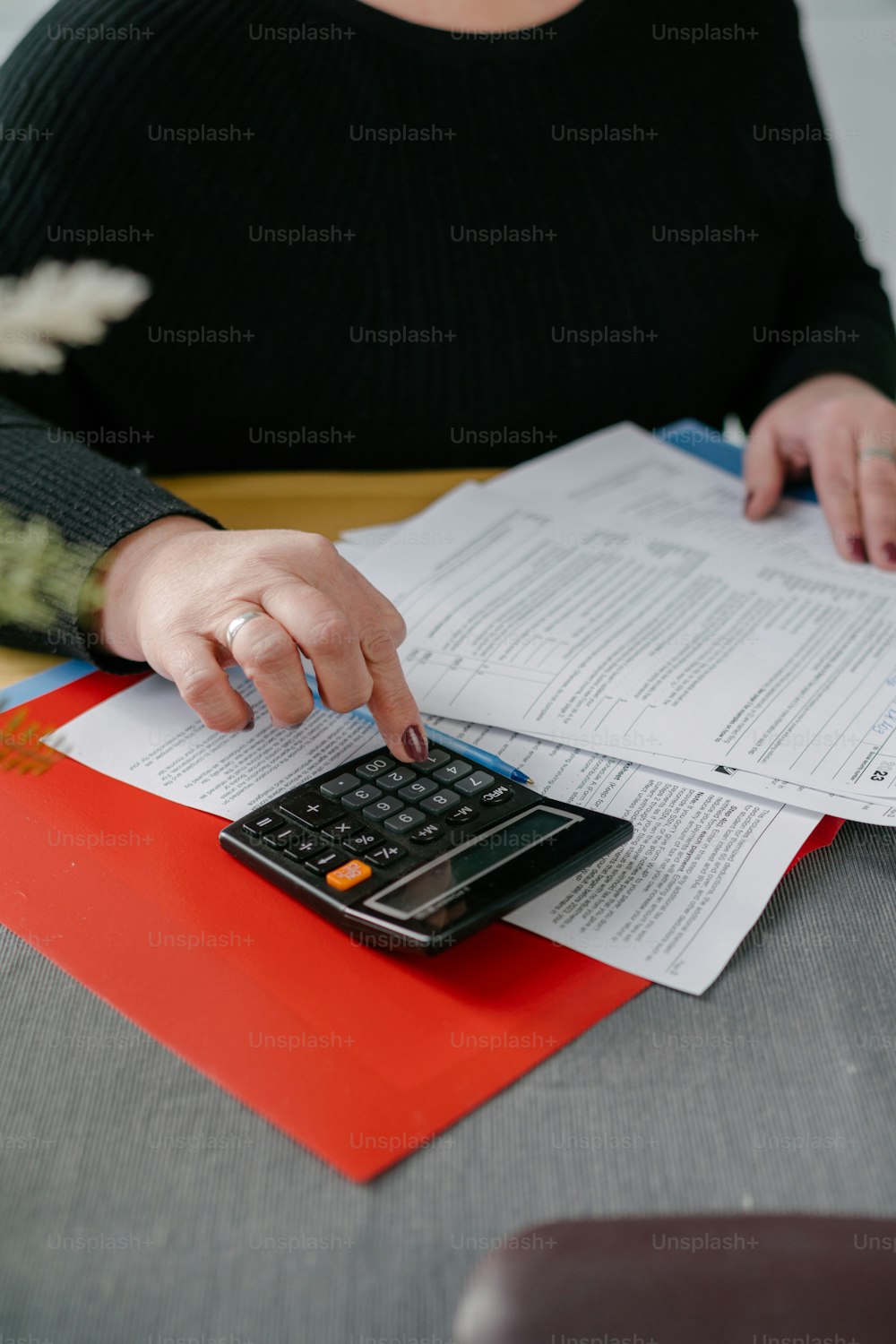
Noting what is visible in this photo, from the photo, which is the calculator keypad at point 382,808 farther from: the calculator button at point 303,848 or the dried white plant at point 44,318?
the dried white plant at point 44,318

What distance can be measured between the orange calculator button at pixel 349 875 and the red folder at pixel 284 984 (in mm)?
18

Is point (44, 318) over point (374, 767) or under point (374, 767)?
over

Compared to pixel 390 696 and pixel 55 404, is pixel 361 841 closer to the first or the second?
pixel 390 696

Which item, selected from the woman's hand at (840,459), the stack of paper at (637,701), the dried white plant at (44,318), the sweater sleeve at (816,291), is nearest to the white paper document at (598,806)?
the stack of paper at (637,701)

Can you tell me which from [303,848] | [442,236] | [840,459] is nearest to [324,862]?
[303,848]

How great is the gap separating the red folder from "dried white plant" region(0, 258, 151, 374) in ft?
0.74

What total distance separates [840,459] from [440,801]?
0.49 m

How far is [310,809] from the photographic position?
46cm

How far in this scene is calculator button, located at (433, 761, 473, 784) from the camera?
0.48 m

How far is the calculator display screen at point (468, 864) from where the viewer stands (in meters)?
0.41

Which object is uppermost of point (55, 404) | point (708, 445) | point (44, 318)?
point (44, 318)

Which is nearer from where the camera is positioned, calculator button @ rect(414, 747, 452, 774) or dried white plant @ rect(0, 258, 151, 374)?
dried white plant @ rect(0, 258, 151, 374)

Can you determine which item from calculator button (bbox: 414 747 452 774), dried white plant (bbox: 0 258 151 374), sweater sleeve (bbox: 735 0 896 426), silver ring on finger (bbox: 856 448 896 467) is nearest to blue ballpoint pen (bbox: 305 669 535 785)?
calculator button (bbox: 414 747 452 774)

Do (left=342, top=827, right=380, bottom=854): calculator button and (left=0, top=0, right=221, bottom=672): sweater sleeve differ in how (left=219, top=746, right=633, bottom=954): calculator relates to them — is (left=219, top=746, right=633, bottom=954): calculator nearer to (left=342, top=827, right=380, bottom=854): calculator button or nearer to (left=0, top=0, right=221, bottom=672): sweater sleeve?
(left=342, top=827, right=380, bottom=854): calculator button
